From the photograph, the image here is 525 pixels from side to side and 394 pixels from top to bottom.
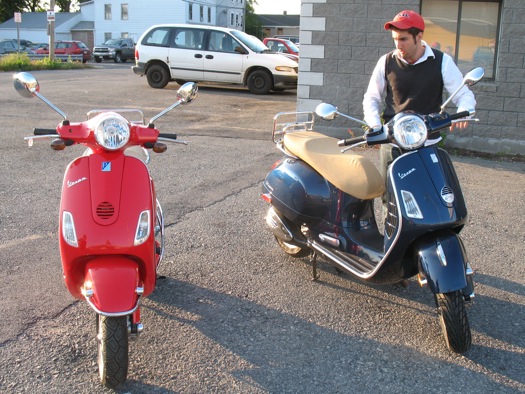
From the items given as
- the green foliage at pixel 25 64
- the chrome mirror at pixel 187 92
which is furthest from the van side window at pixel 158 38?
the chrome mirror at pixel 187 92

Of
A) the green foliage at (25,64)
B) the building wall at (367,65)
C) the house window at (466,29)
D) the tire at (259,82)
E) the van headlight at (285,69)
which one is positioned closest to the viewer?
the building wall at (367,65)

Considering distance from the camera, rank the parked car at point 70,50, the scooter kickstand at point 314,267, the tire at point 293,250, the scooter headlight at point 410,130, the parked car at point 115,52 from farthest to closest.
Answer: the parked car at point 115,52, the parked car at point 70,50, the tire at point 293,250, the scooter kickstand at point 314,267, the scooter headlight at point 410,130

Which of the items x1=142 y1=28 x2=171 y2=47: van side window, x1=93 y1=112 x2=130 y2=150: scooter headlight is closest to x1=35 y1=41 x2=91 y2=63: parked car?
x1=142 y1=28 x2=171 y2=47: van side window

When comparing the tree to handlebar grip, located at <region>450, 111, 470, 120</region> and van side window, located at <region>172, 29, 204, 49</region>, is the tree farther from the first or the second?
handlebar grip, located at <region>450, 111, 470, 120</region>

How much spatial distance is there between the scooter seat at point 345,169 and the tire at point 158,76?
1282cm

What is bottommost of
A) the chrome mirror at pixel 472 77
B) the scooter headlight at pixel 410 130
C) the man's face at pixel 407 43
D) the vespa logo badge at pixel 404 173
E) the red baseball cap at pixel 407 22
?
the vespa logo badge at pixel 404 173

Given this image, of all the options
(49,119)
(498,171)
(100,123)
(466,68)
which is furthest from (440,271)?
(49,119)

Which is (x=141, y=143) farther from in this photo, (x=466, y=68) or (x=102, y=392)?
(x=466, y=68)

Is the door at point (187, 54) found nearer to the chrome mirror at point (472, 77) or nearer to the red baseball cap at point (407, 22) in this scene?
the red baseball cap at point (407, 22)

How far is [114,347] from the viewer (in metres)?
2.95

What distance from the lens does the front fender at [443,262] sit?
3.26 m

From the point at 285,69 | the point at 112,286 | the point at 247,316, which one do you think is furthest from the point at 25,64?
the point at 112,286

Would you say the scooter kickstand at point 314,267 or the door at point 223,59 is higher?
the door at point 223,59

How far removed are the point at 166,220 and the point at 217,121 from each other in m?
6.11
